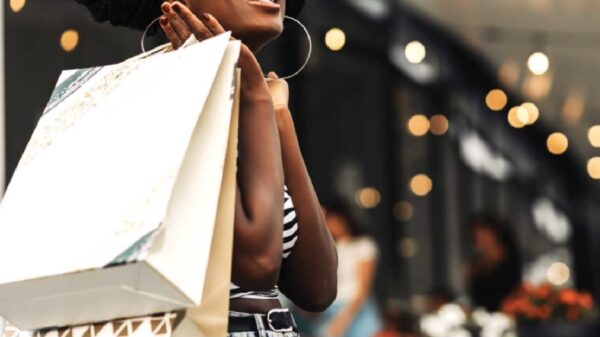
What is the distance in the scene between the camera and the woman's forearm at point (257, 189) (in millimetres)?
1890

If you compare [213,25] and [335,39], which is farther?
[335,39]

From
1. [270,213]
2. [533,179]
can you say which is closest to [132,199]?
[270,213]

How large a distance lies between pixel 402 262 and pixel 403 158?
0.83 m

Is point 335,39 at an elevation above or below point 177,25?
above

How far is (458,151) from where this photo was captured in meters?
11.8

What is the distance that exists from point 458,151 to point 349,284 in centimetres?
459

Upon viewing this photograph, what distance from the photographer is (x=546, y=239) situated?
45.3 feet

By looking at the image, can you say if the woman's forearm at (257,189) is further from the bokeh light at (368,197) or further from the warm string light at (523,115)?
the warm string light at (523,115)

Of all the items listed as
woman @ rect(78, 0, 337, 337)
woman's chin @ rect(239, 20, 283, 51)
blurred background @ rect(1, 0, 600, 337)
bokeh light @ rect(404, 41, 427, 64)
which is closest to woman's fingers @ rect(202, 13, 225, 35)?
woman @ rect(78, 0, 337, 337)

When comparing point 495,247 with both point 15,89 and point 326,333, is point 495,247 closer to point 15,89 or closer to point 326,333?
point 326,333

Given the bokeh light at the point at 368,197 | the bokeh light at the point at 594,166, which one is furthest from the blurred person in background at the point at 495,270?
the bokeh light at the point at 594,166

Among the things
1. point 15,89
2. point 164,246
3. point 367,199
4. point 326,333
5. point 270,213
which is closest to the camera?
point 164,246

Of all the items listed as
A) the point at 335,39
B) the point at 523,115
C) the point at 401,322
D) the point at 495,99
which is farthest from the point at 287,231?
the point at 523,115

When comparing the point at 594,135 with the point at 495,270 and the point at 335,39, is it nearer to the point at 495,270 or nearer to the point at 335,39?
the point at 335,39
